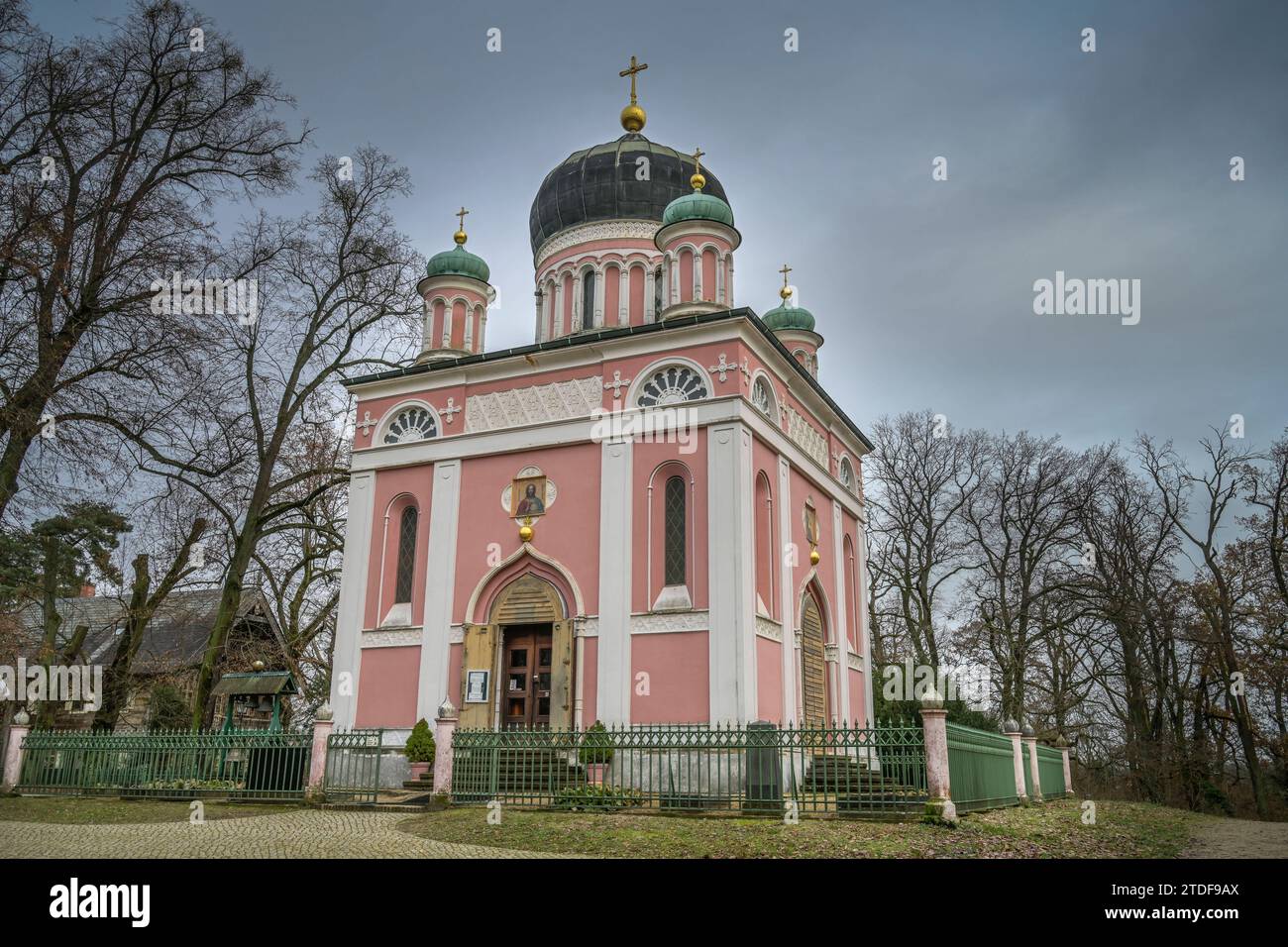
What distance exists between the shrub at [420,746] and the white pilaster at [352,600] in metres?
2.26

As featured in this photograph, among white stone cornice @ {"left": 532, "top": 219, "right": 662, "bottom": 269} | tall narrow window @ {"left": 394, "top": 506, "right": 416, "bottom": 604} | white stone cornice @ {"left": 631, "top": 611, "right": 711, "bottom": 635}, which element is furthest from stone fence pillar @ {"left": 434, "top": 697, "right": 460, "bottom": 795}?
white stone cornice @ {"left": 532, "top": 219, "right": 662, "bottom": 269}

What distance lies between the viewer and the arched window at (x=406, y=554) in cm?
1970

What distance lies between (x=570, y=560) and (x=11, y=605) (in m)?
15.4

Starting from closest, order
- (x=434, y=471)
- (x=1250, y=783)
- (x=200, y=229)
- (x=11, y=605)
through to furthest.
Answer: (x=200, y=229) < (x=434, y=471) < (x=11, y=605) < (x=1250, y=783)

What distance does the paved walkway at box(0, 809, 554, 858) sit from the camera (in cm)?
921

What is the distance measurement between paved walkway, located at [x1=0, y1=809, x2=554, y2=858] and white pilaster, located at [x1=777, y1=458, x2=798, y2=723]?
731cm

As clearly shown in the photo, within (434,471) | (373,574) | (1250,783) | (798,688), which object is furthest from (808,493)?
(1250,783)

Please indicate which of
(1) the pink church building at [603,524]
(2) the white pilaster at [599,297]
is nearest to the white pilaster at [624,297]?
(1) the pink church building at [603,524]

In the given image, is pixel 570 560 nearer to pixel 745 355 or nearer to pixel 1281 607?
pixel 745 355

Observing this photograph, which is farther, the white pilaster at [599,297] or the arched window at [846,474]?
the arched window at [846,474]

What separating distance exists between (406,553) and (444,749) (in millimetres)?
6606

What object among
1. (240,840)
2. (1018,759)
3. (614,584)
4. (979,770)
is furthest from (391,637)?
(1018,759)

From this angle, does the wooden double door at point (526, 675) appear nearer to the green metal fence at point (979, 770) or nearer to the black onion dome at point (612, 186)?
the green metal fence at point (979, 770)

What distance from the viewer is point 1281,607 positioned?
84.1ft
